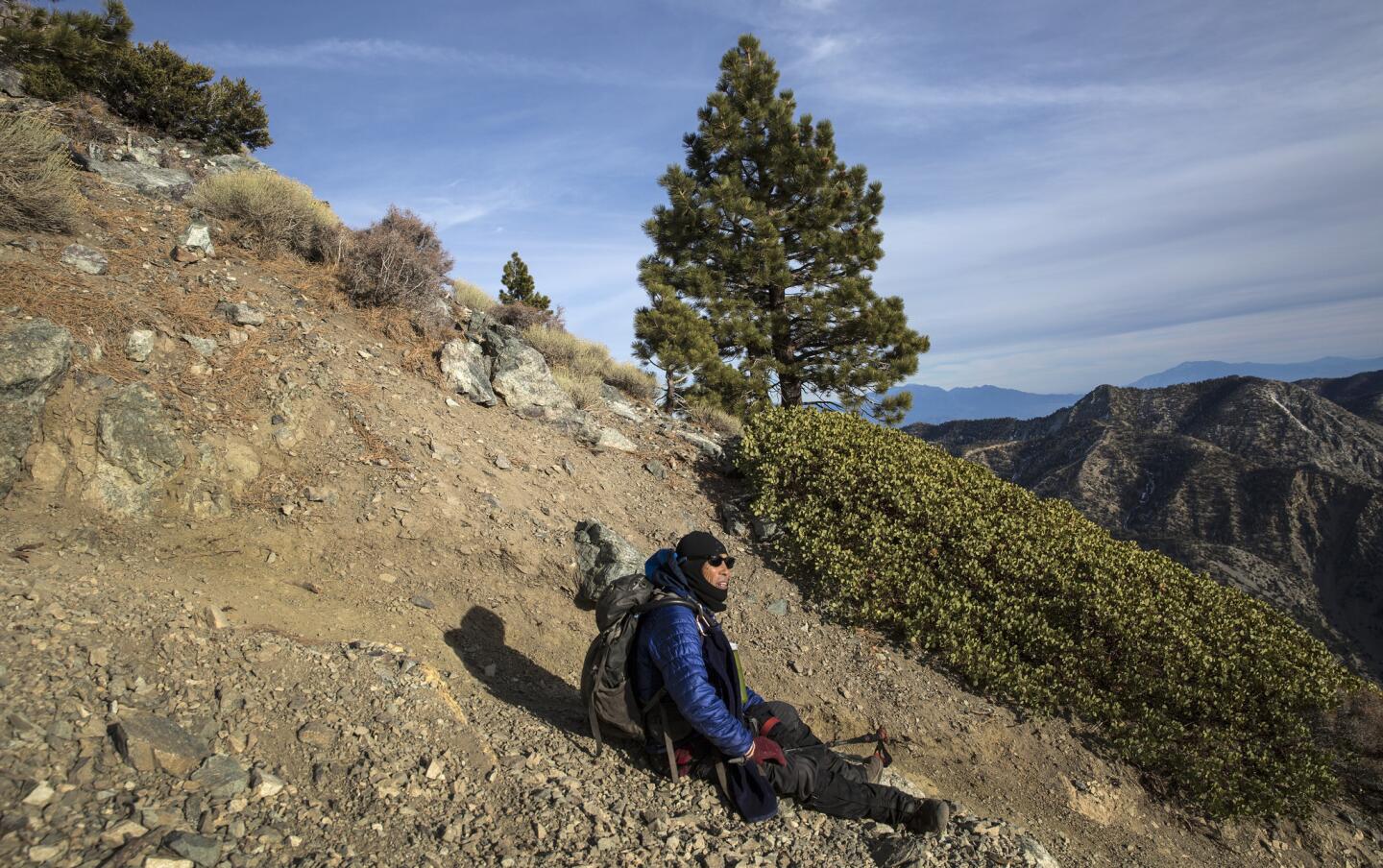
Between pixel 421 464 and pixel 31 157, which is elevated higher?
pixel 31 157

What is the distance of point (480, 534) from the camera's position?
22.9ft

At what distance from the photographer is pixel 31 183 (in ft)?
22.4

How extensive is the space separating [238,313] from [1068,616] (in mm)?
9946

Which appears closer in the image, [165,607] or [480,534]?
[165,607]

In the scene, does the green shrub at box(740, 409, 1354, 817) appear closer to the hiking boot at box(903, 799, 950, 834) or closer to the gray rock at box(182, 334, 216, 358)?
the hiking boot at box(903, 799, 950, 834)

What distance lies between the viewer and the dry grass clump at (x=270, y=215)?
364 inches

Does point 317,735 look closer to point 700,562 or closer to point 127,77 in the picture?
point 700,562

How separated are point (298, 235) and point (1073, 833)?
12022 millimetres

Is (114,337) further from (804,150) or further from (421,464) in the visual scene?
(804,150)

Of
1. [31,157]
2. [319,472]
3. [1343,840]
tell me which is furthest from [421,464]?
[1343,840]

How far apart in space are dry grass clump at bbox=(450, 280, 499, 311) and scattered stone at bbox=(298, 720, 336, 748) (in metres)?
10.2

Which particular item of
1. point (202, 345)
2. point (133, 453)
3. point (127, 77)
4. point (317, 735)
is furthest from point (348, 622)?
point (127, 77)

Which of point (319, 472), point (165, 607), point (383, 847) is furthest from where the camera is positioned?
point (319, 472)

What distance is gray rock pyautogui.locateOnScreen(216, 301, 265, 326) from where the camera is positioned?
7.43 m
